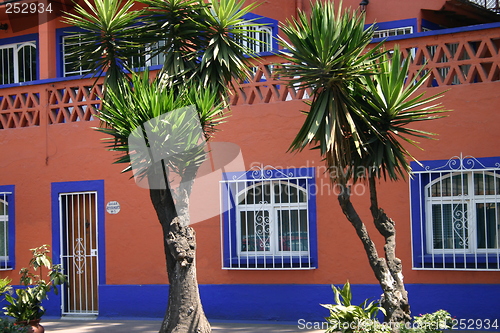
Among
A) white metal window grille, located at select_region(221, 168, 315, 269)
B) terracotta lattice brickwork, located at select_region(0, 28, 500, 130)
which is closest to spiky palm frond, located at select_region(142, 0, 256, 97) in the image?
terracotta lattice brickwork, located at select_region(0, 28, 500, 130)

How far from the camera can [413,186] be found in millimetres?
9477

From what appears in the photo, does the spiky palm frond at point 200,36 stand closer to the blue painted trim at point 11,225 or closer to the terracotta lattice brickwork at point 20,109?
the terracotta lattice brickwork at point 20,109

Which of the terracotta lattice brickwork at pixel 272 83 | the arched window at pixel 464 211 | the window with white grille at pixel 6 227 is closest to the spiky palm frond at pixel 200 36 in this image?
the terracotta lattice brickwork at pixel 272 83

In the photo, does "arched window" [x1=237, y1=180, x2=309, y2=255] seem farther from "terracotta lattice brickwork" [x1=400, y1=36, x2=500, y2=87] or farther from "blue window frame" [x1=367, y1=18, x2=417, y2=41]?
"blue window frame" [x1=367, y1=18, x2=417, y2=41]

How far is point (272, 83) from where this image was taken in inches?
408

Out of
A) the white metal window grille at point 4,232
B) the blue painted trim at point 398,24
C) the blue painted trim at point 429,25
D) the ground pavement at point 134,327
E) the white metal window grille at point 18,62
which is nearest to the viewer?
the ground pavement at point 134,327

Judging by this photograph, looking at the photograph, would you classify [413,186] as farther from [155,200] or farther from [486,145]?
[155,200]

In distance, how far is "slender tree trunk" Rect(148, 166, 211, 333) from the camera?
25.3ft

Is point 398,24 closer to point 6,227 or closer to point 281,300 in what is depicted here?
point 281,300

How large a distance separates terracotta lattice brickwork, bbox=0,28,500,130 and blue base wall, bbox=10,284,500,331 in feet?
9.58

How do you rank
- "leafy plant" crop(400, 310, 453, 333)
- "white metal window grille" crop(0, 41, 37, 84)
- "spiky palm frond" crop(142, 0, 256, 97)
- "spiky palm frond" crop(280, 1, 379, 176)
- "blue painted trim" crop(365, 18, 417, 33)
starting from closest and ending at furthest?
"spiky palm frond" crop(280, 1, 379, 176), "leafy plant" crop(400, 310, 453, 333), "spiky palm frond" crop(142, 0, 256, 97), "blue painted trim" crop(365, 18, 417, 33), "white metal window grille" crop(0, 41, 37, 84)

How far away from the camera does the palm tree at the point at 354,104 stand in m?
6.89

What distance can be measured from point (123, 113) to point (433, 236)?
15.9 feet

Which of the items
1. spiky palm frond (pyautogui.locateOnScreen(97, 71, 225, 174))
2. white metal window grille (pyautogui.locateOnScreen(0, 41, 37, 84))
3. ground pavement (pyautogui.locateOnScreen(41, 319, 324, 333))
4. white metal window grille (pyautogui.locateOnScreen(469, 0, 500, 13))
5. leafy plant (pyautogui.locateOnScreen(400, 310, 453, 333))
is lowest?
ground pavement (pyautogui.locateOnScreen(41, 319, 324, 333))
